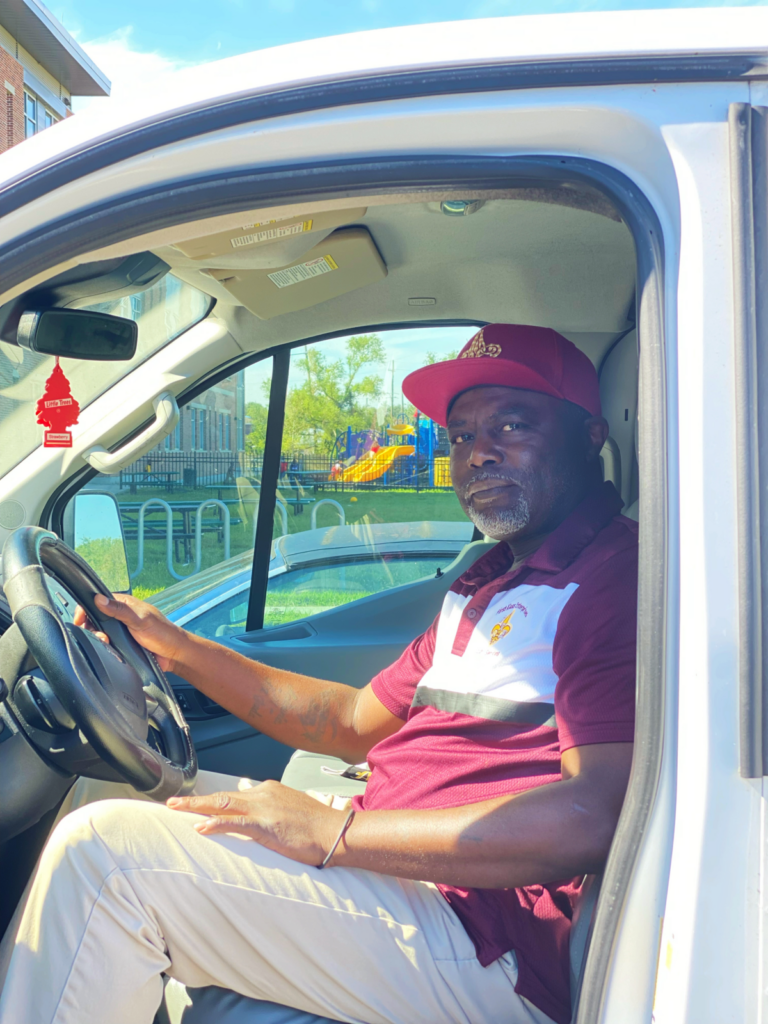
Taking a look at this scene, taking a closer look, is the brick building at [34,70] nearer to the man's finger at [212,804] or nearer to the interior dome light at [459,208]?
the interior dome light at [459,208]

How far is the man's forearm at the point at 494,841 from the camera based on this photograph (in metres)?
1.13

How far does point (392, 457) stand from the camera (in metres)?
2.92

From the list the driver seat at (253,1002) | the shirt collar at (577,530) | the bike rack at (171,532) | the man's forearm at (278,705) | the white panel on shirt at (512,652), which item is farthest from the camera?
the bike rack at (171,532)

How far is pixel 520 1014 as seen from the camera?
3.96ft

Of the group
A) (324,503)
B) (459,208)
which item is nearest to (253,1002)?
(459,208)

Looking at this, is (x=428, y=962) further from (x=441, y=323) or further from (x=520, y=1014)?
(x=441, y=323)

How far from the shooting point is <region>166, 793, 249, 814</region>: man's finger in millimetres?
1238

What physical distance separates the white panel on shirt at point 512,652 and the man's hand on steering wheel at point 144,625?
63 cm

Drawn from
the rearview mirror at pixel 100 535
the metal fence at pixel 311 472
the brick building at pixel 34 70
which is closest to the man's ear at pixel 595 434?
the metal fence at pixel 311 472

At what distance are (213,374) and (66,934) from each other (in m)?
1.91

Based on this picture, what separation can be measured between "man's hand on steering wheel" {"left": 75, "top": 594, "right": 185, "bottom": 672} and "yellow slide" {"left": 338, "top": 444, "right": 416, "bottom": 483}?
1.20m

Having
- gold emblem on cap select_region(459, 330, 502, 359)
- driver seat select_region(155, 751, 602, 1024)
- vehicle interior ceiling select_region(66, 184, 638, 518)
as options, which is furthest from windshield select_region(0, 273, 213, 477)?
driver seat select_region(155, 751, 602, 1024)

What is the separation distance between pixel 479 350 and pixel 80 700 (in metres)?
1.08

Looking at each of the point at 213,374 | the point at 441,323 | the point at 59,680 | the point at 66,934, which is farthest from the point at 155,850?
the point at 441,323
